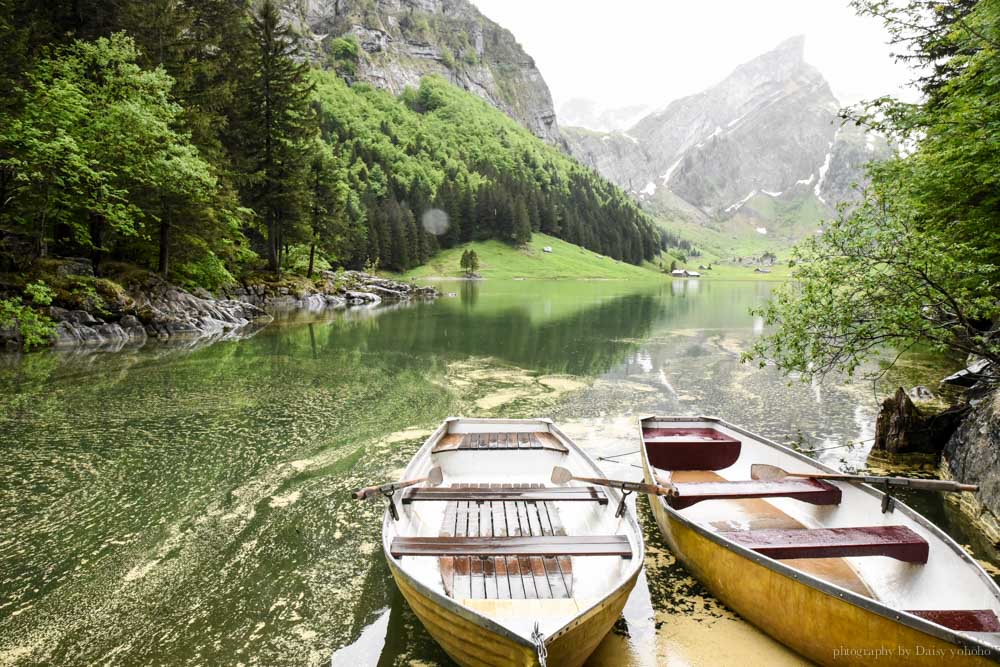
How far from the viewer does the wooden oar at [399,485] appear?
21.6 ft

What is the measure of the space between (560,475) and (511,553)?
9.20ft

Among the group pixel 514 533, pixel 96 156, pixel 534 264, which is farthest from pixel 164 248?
pixel 534 264

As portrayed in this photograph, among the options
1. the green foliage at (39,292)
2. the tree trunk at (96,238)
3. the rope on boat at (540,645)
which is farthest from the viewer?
the tree trunk at (96,238)

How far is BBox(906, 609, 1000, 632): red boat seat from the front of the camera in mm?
4953

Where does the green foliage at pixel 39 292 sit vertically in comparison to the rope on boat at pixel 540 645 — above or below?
above

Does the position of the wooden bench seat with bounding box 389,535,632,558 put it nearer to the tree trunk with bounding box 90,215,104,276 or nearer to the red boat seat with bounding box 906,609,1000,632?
the red boat seat with bounding box 906,609,1000,632

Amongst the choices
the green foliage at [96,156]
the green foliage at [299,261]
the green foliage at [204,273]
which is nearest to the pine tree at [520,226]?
the green foliage at [299,261]

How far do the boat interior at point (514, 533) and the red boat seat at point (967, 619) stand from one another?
9.67 feet

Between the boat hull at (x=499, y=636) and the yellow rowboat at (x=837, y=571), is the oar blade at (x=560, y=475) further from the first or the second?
the boat hull at (x=499, y=636)

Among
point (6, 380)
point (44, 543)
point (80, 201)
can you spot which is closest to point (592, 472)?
point (44, 543)

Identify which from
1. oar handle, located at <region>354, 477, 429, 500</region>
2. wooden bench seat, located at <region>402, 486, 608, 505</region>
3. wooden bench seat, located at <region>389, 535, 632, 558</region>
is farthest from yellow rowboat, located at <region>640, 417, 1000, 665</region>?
oar handle, located at <region>354, 477, 429, 500</region>

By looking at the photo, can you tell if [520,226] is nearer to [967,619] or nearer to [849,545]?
[849,545]

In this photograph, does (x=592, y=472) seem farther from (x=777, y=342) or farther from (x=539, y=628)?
(x=777, y=342)

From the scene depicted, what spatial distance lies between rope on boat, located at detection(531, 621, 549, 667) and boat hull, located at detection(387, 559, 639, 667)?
52mm
